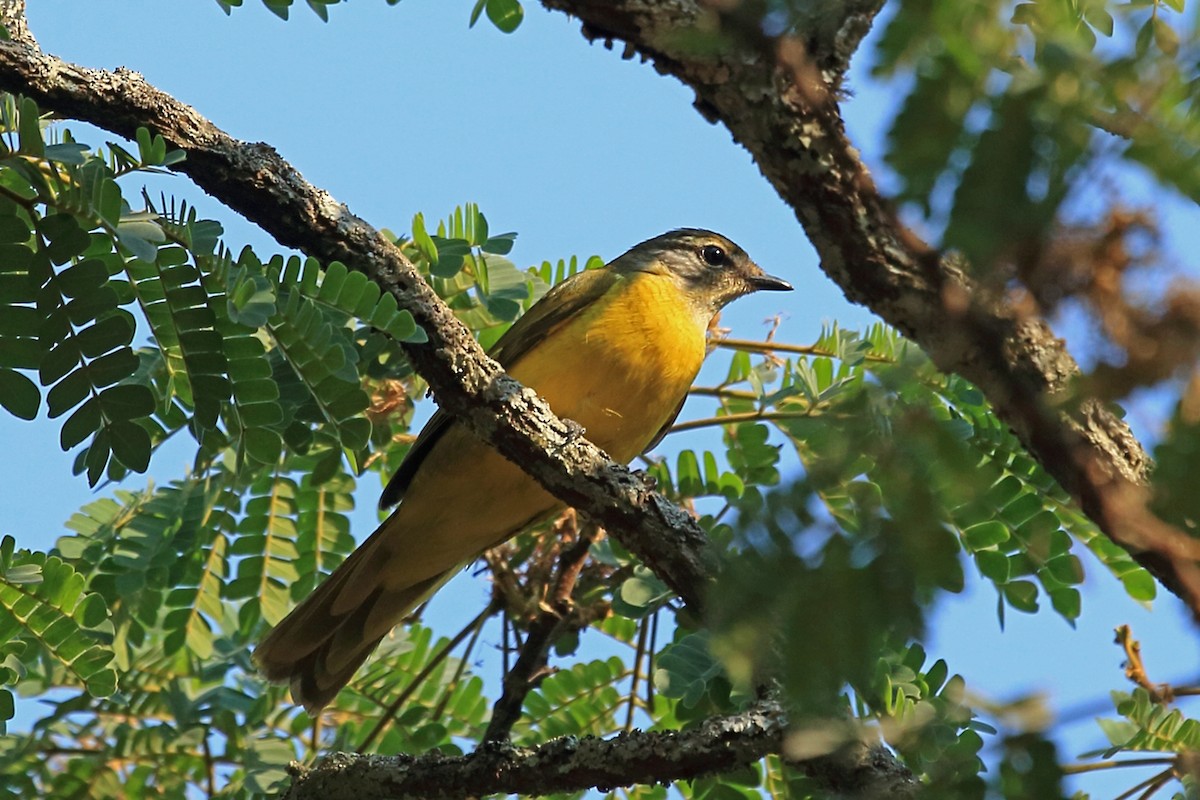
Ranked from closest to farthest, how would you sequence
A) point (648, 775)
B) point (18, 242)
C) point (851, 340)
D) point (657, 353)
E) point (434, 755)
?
1. point (18, 242)
2. point (648, 775)
3. point (434, 755)
4. point (851, 340)
5. point (657, 353)

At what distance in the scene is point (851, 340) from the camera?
5211mm

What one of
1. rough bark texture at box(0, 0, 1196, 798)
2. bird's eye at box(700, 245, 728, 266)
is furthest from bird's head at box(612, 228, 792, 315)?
rough bark texture at box(0, 0, 1196, 798)

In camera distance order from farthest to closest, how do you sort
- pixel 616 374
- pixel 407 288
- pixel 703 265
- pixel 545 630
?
pixel 703 265
pixel 616 374
pixel 545 630
pixel 407 288

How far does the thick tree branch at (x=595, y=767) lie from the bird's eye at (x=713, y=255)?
3816 mm

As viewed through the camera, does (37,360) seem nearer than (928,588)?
No

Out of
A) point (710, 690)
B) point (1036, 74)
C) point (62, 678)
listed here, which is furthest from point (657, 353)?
point (1036, 74)

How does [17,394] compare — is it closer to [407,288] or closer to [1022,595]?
[407,288]

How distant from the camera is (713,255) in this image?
24.2 ft

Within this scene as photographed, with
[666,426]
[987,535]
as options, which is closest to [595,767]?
[987,535]

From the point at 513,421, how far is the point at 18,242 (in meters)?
1.46

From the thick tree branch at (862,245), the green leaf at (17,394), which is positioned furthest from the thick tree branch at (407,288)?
→ the thick tree branch at (862,245)

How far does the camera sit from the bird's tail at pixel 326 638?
5.44 metres

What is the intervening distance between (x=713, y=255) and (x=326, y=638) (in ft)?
10.2

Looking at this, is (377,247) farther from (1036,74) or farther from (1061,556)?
(1036,74)
